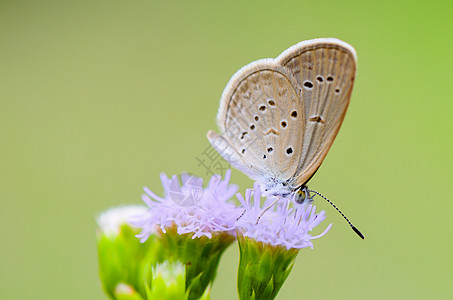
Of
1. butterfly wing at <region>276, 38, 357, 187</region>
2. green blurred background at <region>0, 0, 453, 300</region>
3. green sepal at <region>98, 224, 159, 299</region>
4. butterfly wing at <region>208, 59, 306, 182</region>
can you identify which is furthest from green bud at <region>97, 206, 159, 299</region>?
green blurred background at <region>0, 0, 453, 300</region>

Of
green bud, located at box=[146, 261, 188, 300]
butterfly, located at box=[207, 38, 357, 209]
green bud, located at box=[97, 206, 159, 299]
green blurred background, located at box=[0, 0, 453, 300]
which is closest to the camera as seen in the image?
green bud, located at box=[146, 261, 188, 300]

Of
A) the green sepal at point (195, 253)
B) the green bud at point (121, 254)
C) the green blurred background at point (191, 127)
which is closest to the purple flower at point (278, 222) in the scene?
the green sepal at point (195, 253)

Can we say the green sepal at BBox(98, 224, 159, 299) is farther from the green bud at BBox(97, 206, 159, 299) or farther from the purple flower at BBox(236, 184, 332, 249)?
the purple flower at BBox(236, 184, 332, 249)

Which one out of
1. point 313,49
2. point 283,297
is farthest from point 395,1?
point 313,49

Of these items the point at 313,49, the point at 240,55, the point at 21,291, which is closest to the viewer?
the point at 313,49

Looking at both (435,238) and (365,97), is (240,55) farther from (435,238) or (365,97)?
(435,238)

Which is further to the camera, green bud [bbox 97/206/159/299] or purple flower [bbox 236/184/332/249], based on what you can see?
green bud [bbox 97/206/159/299]
